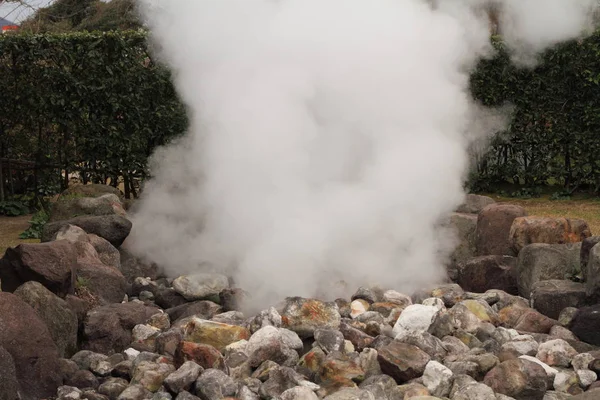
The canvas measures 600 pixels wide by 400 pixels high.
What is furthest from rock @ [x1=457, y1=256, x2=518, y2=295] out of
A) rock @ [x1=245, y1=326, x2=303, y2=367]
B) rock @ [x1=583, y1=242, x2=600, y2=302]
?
rock @ [x1=245, y1=326, x2=303, y2=367]

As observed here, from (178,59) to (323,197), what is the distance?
2208mm

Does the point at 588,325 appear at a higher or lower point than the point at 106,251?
lower

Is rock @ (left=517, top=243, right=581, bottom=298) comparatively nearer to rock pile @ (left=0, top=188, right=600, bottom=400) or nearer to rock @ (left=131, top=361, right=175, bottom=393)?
rock pile @ (left=0, top=188, right=600, bottom=400)

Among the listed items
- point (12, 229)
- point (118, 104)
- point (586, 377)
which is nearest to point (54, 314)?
point (586, 377)

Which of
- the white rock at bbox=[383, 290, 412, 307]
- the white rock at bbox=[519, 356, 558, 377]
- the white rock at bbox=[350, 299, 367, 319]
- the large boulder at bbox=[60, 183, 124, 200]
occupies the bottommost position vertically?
Answer: the white rock at bbox=[519, 356, 558, 377]

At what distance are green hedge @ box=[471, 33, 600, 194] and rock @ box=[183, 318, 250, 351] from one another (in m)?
7.13

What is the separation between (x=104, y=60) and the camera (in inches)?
473

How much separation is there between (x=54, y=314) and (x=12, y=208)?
669 cm

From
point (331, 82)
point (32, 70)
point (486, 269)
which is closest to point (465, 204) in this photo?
point (486, 269)

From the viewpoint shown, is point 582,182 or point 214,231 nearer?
point 214,231

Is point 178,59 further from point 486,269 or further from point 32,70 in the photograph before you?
point 32,70

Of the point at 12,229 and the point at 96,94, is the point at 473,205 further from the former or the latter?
the point at 12,229

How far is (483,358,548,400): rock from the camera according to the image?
17.1ft

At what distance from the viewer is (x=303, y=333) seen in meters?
6.29
